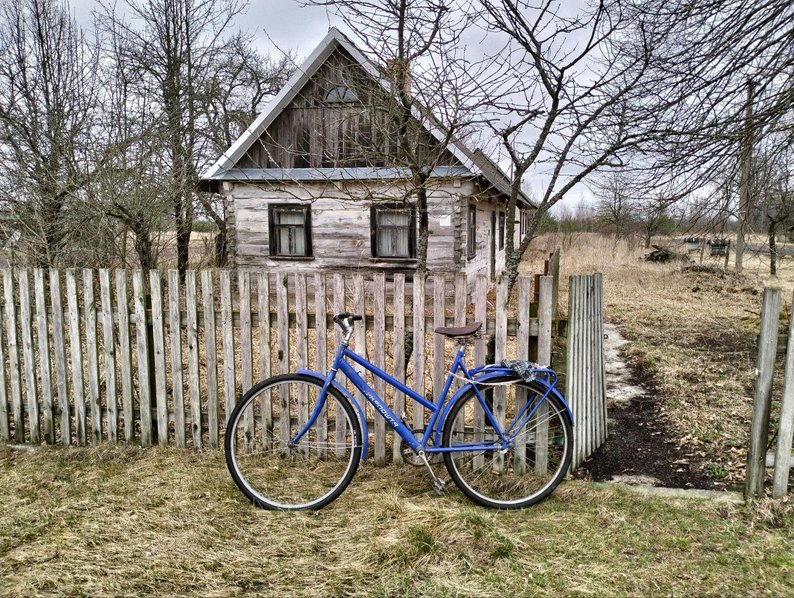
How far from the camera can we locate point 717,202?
6.46 metres

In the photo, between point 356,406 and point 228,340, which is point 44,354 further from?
point 356,406

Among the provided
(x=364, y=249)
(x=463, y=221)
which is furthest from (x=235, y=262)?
(x=463, y=221)

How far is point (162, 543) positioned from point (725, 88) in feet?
22.0

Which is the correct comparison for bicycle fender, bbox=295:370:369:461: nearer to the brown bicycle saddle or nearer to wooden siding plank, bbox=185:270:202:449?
the brown bicycle saddle

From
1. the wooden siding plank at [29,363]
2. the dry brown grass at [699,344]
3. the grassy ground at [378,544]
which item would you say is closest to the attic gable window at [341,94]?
the wooden siding plank at [29,363]

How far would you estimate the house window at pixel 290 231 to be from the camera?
44.7 feet

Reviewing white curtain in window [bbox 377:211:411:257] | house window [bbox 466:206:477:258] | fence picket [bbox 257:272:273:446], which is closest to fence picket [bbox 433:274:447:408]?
fence picket [bbox 257:272:273:446]

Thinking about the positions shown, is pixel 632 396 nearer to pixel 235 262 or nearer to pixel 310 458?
pixel 310 458

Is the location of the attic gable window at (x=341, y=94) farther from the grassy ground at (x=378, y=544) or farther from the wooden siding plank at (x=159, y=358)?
the grassy ground at (x=378, y=544)

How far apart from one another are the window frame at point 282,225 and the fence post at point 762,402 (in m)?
11.1

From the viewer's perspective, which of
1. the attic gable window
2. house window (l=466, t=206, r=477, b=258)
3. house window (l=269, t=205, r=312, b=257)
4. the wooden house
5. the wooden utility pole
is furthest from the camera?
house window (l=466, t=206, r=477, b=258)

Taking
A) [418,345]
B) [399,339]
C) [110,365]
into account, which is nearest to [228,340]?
[110,365]

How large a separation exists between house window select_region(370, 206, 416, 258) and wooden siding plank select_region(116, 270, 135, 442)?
9.06 meters

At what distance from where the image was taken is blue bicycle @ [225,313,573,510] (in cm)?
336
